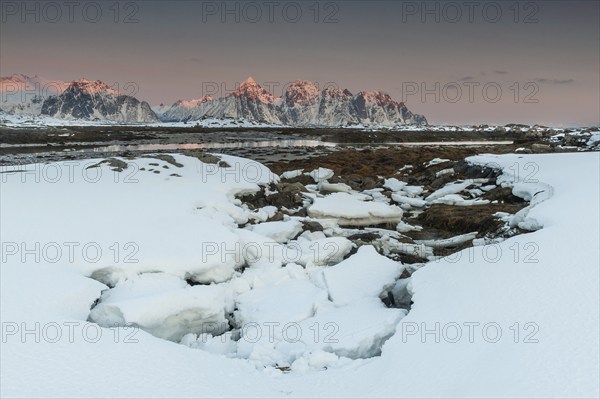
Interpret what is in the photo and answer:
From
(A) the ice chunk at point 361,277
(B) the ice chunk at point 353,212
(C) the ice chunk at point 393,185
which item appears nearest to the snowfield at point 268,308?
(A) the ice chunk at point 361,277

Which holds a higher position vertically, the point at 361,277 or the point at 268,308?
the point at 361,277

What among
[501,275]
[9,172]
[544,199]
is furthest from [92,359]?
[544,199]

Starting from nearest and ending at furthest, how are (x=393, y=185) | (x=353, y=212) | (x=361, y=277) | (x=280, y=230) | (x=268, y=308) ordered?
(x=268, y=308) < (x=361, y=277) < (x=280, y=230) < (x=353, y=212) < (x=393, y=185)


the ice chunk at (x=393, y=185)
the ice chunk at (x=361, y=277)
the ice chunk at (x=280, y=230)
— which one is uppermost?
the ice chunk at (x=393, y=185)

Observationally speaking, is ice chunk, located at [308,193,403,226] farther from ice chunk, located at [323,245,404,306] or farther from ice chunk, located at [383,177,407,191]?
ice chunk, located at [383,177,407,191]

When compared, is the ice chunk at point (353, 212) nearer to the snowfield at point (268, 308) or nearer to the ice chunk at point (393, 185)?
the snowfield at point (268, 308)

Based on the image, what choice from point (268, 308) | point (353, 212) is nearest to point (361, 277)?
point (268, 308)

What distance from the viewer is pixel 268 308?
12.9 meters

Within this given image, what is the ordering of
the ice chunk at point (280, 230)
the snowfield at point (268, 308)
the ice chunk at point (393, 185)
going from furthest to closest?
the ice chunk at point (393, 185), the ice chunk at point (280, 230), the snowfield at point (268, 308)

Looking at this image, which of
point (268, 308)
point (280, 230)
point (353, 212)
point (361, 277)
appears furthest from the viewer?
point (353, 212)

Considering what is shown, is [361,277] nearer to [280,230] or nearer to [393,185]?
[280,230]

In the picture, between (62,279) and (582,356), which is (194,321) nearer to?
(62,279)

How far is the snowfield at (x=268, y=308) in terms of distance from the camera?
8.25 m

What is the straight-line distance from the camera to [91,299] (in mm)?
11523
